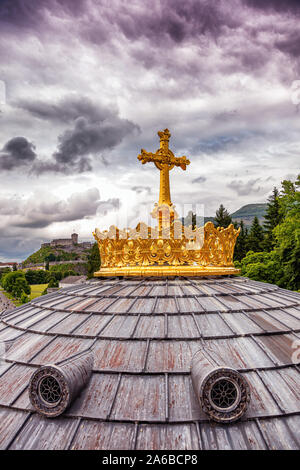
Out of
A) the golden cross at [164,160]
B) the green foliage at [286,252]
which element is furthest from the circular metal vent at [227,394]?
the green foliage at [286,252]

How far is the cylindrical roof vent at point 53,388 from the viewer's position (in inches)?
202

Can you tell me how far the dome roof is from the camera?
16.0ft

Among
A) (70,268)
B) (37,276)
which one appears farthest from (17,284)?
(70,268)

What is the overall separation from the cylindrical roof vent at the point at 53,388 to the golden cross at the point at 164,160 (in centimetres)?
721

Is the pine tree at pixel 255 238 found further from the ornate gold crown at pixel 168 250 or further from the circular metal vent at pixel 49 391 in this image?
the circular metal vent at pixel 49 391

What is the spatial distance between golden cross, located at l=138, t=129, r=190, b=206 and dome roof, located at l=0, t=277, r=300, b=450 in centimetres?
383

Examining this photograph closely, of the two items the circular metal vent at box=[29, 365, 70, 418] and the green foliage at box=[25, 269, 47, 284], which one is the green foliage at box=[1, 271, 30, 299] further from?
the circular metal vent at box=[29, 365, 70, 418]

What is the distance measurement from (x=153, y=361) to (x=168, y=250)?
4.14m

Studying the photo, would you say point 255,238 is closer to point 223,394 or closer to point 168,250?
point 168,250

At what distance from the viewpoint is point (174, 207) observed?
11266 millimetres

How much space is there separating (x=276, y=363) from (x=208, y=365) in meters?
1.74

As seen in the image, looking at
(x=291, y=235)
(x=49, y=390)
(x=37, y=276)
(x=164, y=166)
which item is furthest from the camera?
(x=37, y=276)

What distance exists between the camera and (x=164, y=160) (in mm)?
11742

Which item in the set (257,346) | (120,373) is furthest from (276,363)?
(120,373)
